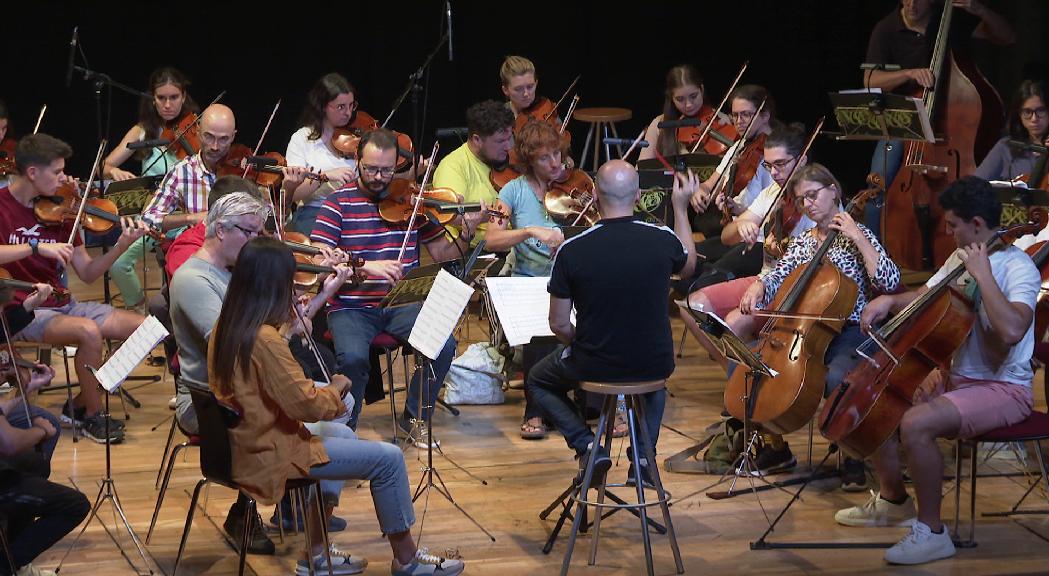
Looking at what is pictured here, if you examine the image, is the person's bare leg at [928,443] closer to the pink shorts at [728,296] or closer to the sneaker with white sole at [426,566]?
the pink shorts at [728,296]

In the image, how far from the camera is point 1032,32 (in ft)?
23.4

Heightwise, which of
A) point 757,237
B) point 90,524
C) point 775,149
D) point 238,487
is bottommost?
point 90,524

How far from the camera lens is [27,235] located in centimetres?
497

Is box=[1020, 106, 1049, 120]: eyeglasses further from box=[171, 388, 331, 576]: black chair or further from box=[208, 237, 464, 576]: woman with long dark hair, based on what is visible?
box=[171, 388, 331, 576]: black chair

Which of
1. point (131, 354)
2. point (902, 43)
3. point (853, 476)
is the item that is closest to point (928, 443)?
point (853, 476)

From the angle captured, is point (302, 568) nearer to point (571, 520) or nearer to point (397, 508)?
point (397, 508)

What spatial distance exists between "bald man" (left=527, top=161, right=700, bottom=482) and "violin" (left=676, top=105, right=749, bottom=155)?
8.51 feet

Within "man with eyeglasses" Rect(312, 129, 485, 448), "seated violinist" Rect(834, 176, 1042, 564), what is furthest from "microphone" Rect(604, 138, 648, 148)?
"seated violinist" Rect(834, 176, 1042, 564)

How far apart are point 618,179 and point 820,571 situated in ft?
4.40

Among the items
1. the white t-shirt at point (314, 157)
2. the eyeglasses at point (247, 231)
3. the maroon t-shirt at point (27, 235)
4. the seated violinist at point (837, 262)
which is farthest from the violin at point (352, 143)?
the eyeglasses at point (247, 231)

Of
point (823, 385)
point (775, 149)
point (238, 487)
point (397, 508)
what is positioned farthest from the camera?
point (775, 149)

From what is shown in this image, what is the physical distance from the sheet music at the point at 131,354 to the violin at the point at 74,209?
1.54 m

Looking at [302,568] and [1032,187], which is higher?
[1032,187]

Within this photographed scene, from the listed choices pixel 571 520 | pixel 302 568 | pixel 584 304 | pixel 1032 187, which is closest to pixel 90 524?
pixel 302 568
